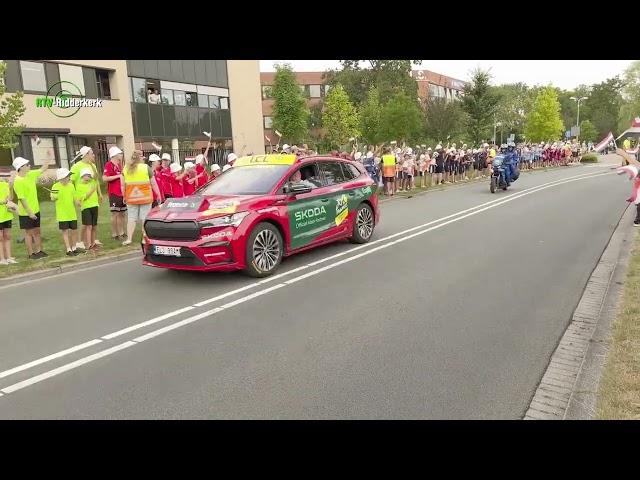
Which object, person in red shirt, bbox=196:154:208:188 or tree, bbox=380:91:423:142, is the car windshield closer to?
person in red shirt, bbox=196:154:208:188

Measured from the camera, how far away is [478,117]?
127 feet

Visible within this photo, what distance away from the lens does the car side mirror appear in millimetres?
8523

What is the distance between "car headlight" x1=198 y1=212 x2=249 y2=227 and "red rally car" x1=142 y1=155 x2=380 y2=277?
1 centimetres

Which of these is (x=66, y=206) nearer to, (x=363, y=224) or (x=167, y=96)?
(x=363, y=224)

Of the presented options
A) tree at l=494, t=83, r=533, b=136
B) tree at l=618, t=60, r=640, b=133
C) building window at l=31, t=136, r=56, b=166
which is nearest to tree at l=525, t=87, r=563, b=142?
tree at l=618, t=60, r=640, b=133

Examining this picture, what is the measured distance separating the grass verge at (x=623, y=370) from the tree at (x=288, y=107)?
150 feet

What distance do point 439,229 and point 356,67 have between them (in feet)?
190

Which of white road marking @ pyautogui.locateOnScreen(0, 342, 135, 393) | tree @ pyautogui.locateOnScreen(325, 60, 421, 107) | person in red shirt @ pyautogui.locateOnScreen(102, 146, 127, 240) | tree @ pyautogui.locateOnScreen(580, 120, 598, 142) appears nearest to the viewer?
white road marking @ pyautogui.locateOnScreen(0, 342, 135, 393)

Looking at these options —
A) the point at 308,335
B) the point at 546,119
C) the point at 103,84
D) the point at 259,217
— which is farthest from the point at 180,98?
the point at 546,119

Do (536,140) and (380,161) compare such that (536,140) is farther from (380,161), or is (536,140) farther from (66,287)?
(66,287)

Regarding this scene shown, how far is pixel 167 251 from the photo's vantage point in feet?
25.1

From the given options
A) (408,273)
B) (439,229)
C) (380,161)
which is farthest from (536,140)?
(408,273)

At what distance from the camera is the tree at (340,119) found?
55.1 metres

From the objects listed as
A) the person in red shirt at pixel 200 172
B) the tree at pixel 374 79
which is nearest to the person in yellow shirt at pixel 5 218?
the person in red shirt at pixel 200 172
